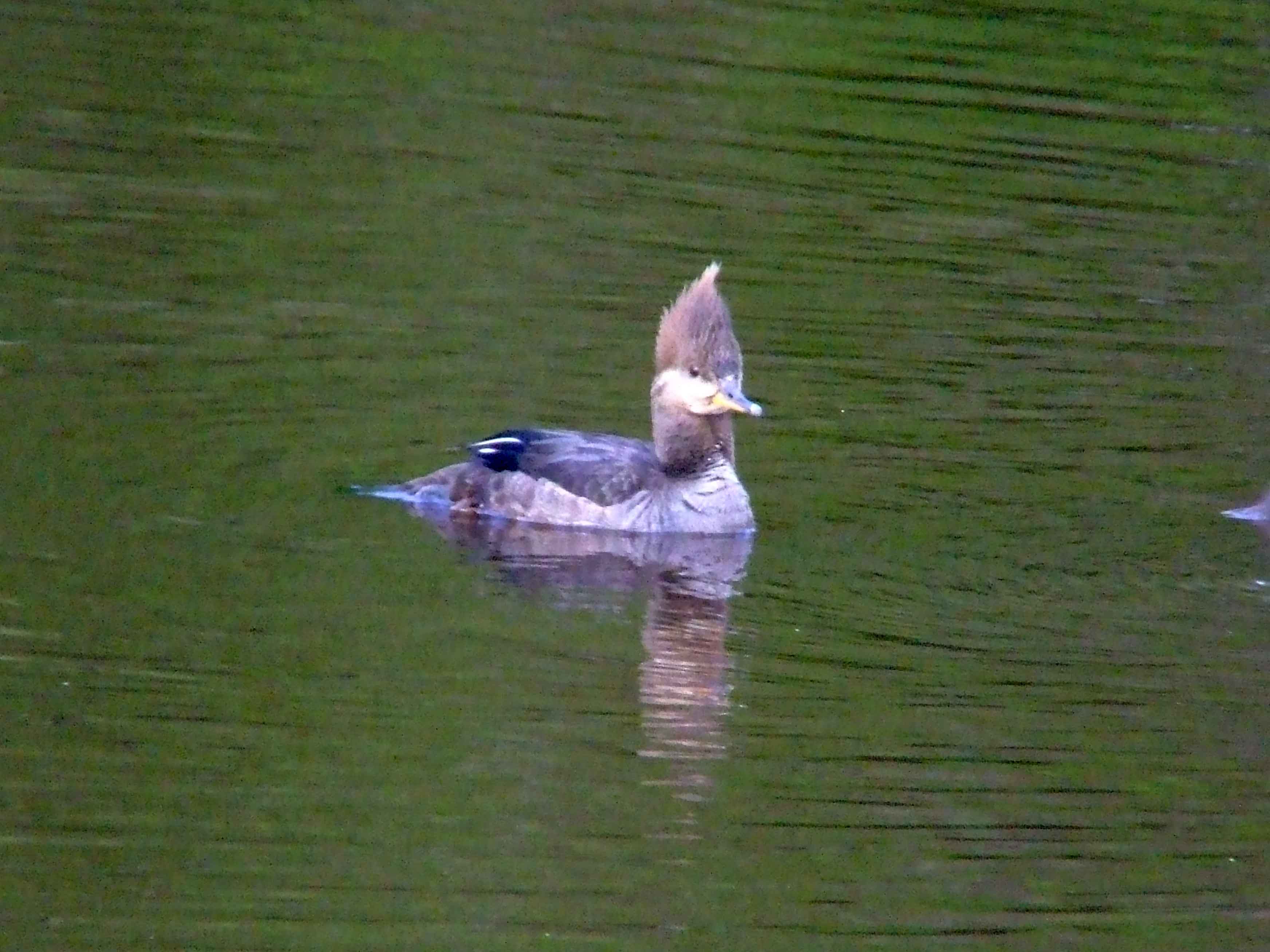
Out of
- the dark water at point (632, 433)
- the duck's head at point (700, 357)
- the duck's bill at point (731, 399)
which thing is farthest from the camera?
the duck's head at point (700, 357)

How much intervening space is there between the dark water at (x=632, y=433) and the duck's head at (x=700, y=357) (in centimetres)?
63

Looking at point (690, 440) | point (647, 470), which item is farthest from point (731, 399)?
point (647, 470)

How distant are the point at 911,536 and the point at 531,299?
12.4 feet

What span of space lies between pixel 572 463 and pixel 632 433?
1422mm

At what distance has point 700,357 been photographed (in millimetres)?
12422

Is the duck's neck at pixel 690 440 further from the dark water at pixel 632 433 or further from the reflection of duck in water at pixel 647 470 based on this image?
the dark water at pixel 632 433

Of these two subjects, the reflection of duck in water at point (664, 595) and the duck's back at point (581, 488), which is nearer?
the reflection of duck in water at point (664, 595)

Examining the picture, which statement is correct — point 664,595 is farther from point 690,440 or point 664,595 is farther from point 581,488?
point 690,440

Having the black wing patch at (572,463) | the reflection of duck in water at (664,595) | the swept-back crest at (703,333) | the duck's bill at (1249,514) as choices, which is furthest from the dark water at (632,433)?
the swept-back crest at (703,333)

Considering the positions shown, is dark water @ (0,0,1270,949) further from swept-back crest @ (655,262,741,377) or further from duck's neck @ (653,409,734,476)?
swept-back crest @ (655,262,741,377)

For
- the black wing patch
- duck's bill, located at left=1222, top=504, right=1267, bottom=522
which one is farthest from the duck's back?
duck's bill, located at left=1222, top=504, right=1267, bottom=522

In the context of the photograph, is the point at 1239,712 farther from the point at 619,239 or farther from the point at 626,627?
the point at 619,239

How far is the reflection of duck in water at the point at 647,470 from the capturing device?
1234cm

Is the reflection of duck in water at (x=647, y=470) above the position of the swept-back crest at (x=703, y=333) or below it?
below
